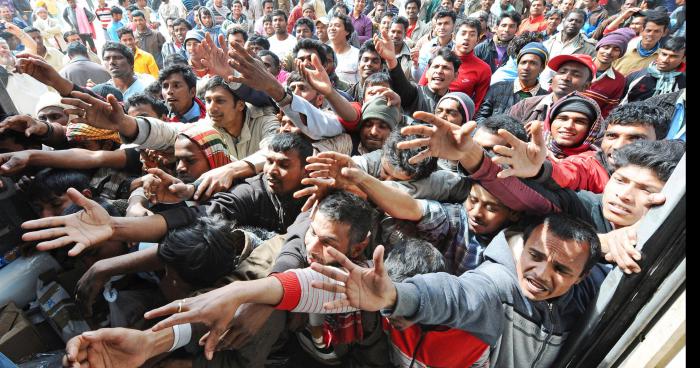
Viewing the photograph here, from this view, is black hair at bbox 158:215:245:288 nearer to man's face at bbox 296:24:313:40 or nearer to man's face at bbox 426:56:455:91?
man's face at bbox 426:56:455:91

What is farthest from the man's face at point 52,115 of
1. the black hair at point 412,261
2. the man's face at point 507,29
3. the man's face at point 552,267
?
the man's face at point 507,29

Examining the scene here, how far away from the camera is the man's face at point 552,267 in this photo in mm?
1471

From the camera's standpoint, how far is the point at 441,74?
11.3 feet

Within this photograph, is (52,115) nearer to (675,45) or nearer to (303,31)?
(303,31)

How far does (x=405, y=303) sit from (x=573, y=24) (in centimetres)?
534

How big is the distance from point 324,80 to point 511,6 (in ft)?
22.3

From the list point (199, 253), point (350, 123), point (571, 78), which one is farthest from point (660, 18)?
point (199, 253)

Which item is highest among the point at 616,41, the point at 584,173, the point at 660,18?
the point at 660,18

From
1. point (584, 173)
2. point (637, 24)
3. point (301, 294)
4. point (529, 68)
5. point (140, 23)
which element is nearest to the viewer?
point (301, 294)

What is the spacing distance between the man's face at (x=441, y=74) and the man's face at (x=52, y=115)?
2937mm

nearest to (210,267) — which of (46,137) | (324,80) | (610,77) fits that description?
(324,80)

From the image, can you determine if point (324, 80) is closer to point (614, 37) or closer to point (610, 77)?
point (610, 77)

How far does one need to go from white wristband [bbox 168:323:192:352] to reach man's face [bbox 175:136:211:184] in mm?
1212

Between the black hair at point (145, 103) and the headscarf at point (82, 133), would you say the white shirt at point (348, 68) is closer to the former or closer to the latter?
the black hair at point (145, 103)
